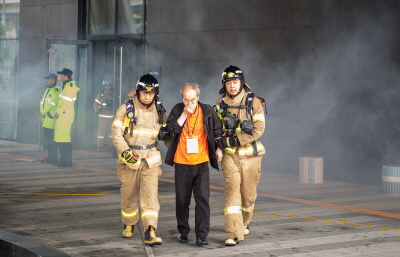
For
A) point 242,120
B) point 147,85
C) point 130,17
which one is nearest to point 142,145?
point 147,85

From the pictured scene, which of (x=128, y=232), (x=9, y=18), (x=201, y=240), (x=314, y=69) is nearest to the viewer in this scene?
(x=201, y=240)

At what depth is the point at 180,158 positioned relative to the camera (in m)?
7.23

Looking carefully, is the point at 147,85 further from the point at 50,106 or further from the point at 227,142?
the point at 50,106

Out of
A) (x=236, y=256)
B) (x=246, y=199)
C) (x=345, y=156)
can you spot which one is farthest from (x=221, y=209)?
(x=345, y=156)

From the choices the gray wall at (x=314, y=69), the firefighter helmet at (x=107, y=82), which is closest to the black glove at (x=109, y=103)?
the firefighter helmet at (x=107, y=82)

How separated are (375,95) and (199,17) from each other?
4666 millimetres

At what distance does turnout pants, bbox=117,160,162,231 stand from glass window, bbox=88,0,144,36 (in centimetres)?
941

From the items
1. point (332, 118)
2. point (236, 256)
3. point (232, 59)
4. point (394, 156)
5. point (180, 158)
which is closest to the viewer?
point (236, 256)

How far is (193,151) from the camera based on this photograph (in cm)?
713

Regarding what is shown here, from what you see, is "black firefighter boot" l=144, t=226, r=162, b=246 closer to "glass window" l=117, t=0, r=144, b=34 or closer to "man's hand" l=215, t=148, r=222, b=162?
"man's hand" l=215, t=148, r=222, b=162

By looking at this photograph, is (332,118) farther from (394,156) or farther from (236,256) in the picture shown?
(236,256)

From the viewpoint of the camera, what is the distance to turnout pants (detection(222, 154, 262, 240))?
7.15 metres

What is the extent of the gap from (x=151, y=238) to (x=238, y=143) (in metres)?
1.38

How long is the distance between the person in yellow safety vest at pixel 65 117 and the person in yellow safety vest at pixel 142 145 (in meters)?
6.63
